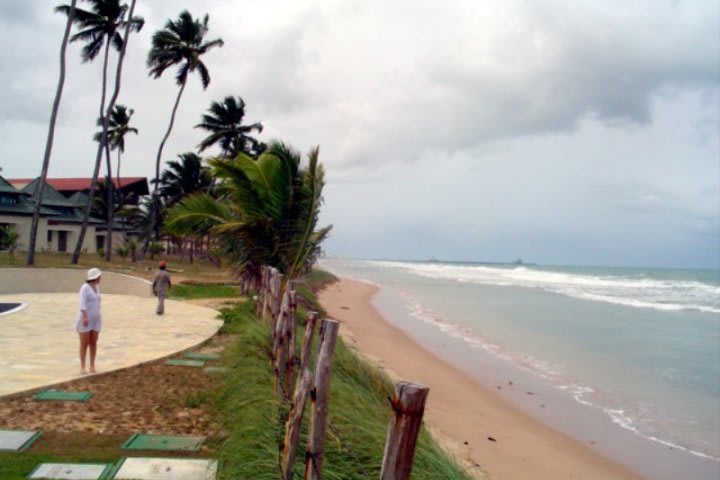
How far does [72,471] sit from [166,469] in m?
0.67

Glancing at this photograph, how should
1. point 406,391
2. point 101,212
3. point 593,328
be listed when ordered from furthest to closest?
point 101,212 < point 593,328 < point 406,391

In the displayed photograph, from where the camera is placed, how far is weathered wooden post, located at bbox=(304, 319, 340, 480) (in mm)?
3373

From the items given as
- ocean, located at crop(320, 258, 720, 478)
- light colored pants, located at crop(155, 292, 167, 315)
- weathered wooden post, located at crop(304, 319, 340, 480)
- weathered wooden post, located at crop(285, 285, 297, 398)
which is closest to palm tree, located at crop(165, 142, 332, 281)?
light colored pants, located at crop(155, 292, 167, 315)

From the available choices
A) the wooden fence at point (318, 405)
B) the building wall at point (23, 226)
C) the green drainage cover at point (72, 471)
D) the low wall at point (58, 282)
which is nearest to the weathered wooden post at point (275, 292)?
the wooden fence at point (318, 405)

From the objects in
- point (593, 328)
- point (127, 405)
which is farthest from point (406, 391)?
point (593, 328)

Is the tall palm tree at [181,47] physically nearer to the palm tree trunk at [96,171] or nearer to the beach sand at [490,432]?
the palm tree trunk at [96,171]

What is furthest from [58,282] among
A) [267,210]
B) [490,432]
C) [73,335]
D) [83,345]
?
[490,432]

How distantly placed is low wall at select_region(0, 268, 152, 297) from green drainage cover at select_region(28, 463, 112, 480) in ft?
47.5

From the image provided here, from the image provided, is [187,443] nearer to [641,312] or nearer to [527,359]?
[527,359]

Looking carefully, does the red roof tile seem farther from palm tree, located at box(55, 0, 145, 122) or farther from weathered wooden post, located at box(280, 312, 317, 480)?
weathered wooden post, located at box(280, 312, 317, 480)

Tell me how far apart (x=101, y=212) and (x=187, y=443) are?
38.4 m

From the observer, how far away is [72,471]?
174 inches

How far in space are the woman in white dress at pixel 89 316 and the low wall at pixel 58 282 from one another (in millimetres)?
11234

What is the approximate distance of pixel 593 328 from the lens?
18.0m
